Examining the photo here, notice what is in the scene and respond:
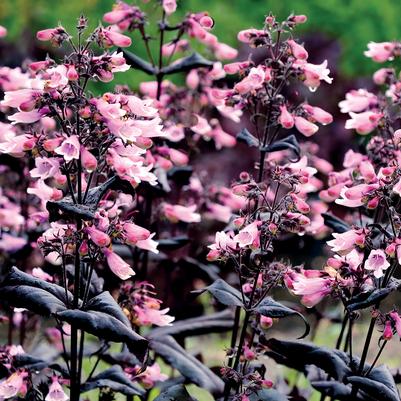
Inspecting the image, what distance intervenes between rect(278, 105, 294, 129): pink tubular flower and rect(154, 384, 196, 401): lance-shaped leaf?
1140 millimetres

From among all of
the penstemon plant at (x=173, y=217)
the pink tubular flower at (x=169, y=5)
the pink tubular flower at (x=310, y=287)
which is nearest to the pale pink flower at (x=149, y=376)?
the penstemon plant at (x=173, y=217)

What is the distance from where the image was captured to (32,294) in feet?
9.82

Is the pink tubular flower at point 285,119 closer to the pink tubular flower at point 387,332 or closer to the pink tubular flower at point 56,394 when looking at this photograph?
the pink tubular flower at point 387,332

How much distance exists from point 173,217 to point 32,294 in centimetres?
121

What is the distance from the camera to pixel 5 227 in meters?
4.22

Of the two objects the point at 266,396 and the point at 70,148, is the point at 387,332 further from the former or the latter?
the point at 70,148

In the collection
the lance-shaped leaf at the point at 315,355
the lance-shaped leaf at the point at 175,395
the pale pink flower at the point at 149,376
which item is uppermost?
the lance-shaped leaf at the point at 315,355

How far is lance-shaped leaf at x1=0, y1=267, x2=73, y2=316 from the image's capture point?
2949mm

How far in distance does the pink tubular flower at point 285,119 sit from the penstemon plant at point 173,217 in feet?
0.03

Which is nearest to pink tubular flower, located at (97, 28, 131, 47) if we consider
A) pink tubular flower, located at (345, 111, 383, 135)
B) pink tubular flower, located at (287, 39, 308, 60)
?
pink tubular flower, located at (287, 39, 308, 60)

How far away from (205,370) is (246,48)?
625 cm

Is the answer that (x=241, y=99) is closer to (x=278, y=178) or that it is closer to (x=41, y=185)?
(x=278, y=178)

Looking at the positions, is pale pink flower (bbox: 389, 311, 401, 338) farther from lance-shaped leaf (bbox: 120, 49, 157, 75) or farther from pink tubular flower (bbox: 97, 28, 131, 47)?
lance-shaped leaf (bbox: 120, 49, 157, 75)

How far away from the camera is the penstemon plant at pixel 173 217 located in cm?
291
